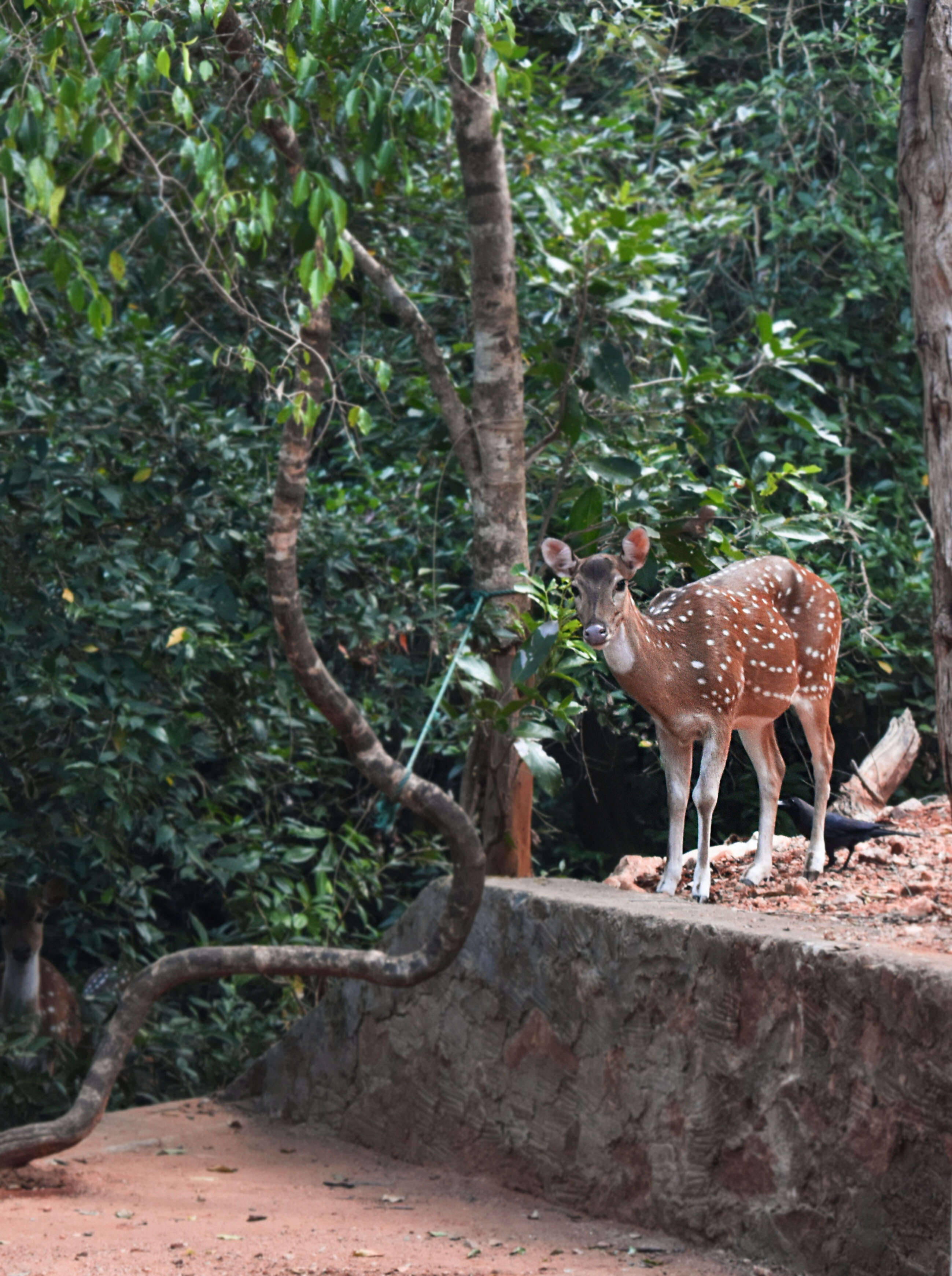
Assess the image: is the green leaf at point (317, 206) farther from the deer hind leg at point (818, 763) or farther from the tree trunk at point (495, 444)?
the deer hind leg at point (818, 763)

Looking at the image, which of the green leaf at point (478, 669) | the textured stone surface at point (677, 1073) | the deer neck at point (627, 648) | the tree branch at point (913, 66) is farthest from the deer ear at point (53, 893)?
the tree branch at point (913, 66)

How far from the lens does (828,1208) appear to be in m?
3.20

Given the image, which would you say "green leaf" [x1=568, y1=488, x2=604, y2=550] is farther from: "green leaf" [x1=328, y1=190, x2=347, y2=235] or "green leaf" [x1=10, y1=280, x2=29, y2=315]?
"green leaf" [x1=10, y1=280, x2=29, y2=315]

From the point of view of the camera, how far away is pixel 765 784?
4.01m

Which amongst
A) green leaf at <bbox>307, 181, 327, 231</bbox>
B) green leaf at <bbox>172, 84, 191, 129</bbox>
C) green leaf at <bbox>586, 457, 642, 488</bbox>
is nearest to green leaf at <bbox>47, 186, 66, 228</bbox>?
green leaf at <bbox>172, 84, 191, 129</bbox>

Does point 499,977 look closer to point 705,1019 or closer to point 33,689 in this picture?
point 705,1019

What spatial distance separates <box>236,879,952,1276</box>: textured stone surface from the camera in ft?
10.1

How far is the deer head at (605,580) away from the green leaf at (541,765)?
29.2 inches

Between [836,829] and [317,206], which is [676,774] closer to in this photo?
[836,829]

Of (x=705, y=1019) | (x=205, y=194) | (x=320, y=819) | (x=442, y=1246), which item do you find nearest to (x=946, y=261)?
(x=705, y=1019)

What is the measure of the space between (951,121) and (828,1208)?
2526 mm

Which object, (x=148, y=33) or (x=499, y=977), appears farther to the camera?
(x=499, y=977)

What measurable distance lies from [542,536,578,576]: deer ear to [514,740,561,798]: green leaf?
2.58 ft

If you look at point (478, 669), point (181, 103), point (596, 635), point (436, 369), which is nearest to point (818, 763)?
point (596, 635)
